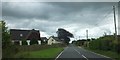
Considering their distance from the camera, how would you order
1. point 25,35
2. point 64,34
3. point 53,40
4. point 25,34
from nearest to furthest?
point 25,35
point 25,34
point 64,34
point 53,40

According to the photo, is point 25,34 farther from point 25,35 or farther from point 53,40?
point 53,40

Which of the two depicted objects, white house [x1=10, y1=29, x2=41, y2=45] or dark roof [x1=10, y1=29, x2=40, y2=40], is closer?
white house [x1=10, y1=29, x2=41, y2=45]

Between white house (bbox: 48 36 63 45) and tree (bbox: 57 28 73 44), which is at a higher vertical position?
tree (bbox: 57 28 73 44)

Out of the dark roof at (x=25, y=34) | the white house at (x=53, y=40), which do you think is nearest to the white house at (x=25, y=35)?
the dark roof at (x=25, y=34)

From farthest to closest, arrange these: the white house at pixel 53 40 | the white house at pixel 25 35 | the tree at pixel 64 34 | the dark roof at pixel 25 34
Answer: the white house at pixel 53 40 → the tree at pixel 64 34 → the dark roof at pixel 25 34 → the white house at pixel 25 35

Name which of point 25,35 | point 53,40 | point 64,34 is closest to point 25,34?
point 25,35

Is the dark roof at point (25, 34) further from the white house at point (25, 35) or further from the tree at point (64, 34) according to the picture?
the tree at point (64, 34)

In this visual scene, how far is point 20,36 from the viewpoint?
371ft

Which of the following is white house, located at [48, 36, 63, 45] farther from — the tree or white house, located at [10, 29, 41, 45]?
white house, located at [10, 29, 41, 45]

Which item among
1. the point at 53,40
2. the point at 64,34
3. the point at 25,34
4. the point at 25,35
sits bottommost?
the point at 53,40

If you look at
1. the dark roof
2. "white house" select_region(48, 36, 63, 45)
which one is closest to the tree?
"white house" select_region(48, 36, 63, 45)

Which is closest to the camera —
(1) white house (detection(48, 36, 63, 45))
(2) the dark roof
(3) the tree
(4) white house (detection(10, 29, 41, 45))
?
(4) white house (detection(10, 29, 41, 45))

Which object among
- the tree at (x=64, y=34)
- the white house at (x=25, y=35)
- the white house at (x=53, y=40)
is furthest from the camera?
the white house at (x=53, y=40)

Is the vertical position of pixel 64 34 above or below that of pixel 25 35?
below
